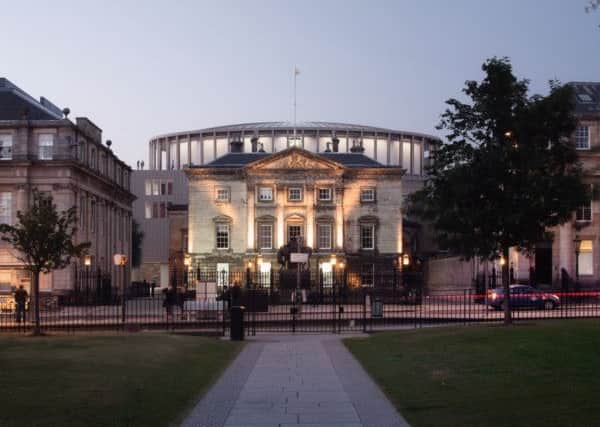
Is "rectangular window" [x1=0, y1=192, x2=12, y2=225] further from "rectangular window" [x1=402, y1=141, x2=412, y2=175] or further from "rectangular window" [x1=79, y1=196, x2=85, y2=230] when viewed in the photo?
"rectangular window" [x1=402, y1=141, x2=412, y2=175]

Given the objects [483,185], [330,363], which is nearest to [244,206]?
[483,185]

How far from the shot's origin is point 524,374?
873 inches

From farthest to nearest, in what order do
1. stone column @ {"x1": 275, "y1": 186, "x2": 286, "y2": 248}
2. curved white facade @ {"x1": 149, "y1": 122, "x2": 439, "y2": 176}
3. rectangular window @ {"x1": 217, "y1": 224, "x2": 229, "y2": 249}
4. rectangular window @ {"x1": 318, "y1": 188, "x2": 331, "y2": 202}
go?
curved white facade @ {"x1": 149, "y1": 122, "x2": 439, "y2": 176} < rectangular window @ {"x1": 318, "y1": 188, "x2": 331, "y2": 202} < rectangular window @ {"x1": 217, "y1": 224, "x2": 229, "y2": 249} < stone column @ {"x1": 275, "y1": 186, "x2": 286, "y2": 248}

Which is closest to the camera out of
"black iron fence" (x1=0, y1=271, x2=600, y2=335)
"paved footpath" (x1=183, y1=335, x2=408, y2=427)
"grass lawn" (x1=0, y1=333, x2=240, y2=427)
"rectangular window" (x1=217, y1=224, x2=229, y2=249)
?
"grass lawn" (x1=0, y1=333, x2=240, y2=427)

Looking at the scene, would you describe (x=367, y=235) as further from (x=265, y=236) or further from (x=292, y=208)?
(x=265, y=236)

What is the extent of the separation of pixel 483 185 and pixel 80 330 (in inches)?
682

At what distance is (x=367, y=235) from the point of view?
102 metres

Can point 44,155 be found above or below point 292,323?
above

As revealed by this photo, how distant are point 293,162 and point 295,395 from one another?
81.5m

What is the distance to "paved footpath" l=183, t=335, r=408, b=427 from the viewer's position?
57.5 feet

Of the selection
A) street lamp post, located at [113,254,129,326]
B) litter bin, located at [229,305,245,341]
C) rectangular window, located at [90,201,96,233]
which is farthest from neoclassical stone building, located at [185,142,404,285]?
litter bin, located at [229,305,245,341]

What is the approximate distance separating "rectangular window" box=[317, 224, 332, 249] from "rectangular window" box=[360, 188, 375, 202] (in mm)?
4301

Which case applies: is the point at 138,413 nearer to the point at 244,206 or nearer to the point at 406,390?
the point at 406,390

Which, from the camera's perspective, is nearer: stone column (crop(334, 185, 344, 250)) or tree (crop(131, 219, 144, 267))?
stone column (crop(334, 185, 344, 250))
